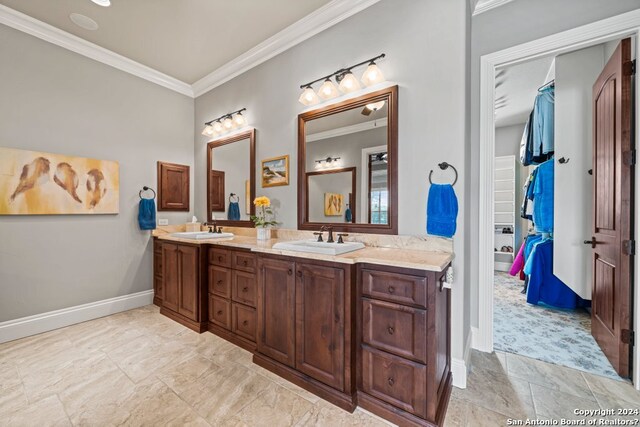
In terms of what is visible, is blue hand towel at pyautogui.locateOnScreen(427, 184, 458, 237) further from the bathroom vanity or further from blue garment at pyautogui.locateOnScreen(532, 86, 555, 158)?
blue garment at pyautogui.locateOnScreen(532, 86, 555, 158)

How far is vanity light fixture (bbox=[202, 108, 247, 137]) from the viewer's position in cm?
315

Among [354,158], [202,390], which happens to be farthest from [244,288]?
[354,158]

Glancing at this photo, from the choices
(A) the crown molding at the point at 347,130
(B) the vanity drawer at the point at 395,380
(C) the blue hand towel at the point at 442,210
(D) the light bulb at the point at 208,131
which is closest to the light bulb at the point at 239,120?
(D) the light bulb at the point at 208,131

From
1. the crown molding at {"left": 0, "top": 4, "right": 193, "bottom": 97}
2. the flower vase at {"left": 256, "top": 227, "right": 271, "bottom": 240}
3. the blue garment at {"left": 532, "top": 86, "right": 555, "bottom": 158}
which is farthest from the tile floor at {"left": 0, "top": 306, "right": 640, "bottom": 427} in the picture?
the crown molding at {"left": 0, "top": 4, "right": 193, "bottom": 97}

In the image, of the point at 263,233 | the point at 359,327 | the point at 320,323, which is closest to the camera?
the point at 359,327

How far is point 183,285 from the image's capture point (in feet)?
9.14

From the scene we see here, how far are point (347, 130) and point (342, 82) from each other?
0.39 meters

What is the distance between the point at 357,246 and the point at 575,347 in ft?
6.97

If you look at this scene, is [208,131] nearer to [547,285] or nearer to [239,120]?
[239,120]

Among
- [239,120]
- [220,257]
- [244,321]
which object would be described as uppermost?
[239,120]

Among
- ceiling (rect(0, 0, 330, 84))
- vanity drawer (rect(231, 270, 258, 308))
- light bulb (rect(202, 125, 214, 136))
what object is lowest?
vanity drawer (rect(231, 270, 258, 308))

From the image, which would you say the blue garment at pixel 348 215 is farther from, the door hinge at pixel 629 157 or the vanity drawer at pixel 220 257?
the door hinge at pixel 629 157

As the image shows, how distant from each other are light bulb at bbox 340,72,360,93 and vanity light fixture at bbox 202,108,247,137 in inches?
55.7

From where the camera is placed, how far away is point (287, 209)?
9.02 ft
